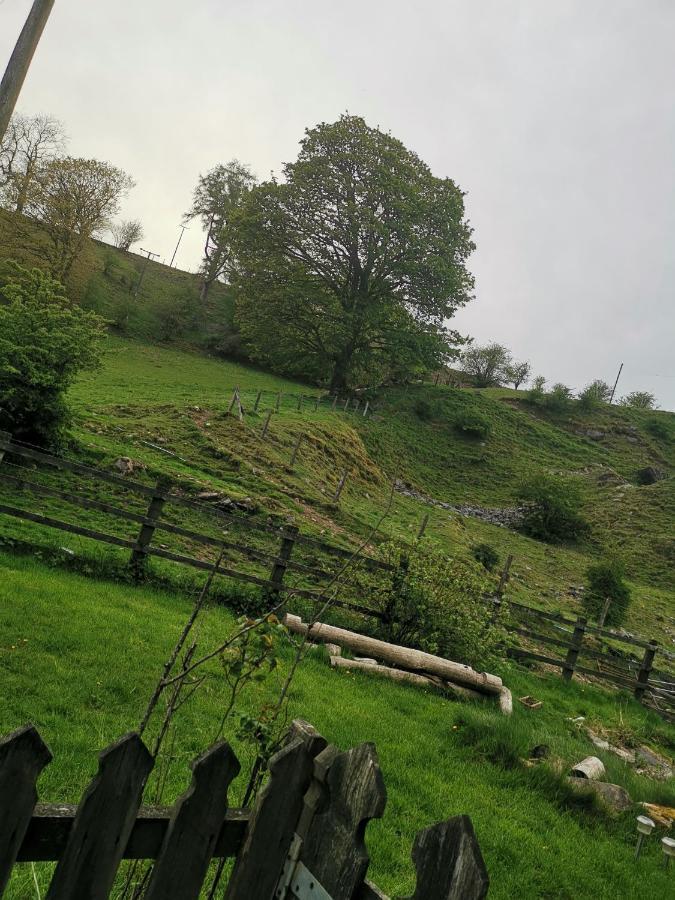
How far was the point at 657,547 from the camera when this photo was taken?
29484 millimetres

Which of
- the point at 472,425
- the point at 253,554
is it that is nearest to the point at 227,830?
the point at 253,554

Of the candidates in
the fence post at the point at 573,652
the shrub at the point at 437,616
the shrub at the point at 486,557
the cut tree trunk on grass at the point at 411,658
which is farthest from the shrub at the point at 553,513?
the cut tree trunk on grass at the point at 411,658

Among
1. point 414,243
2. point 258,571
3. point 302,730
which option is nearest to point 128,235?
point 414,243

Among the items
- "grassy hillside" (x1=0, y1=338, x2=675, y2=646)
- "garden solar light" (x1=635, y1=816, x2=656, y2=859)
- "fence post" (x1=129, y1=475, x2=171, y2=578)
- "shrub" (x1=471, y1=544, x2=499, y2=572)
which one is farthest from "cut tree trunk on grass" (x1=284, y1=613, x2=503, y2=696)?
"shrub" (x1=471, y1=544, x2=499, y2=572)

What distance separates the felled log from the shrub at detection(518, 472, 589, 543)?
69.4 feet

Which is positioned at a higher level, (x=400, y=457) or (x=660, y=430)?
(x=660, y=430)

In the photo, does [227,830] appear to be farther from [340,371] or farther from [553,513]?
[340,371]

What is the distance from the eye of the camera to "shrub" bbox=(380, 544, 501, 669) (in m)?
8.80

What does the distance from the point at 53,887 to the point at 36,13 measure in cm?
699

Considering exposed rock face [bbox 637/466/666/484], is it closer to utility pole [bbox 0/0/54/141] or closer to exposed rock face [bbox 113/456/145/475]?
exposed rock face [bbox 113/456/145/475]

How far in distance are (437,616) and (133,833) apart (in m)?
7.87

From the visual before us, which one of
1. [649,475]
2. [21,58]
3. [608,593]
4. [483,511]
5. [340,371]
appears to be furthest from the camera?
[649,475]

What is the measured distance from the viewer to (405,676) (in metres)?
7.92

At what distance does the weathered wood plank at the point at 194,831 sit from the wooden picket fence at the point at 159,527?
5728 mm
